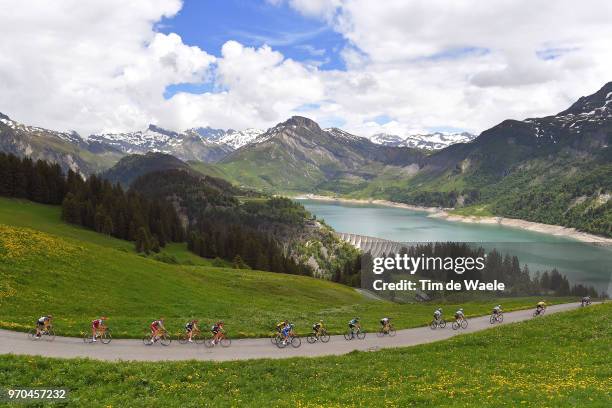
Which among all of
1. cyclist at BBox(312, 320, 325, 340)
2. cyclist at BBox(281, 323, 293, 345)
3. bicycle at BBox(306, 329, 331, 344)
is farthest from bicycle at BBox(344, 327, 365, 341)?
cyclist at BBox(281, 323, 293, 345)

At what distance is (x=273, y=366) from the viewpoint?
2828 cm

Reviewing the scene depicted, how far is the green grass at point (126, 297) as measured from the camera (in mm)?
39062

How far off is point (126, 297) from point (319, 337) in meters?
22.1

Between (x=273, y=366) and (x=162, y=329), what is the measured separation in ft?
38.3

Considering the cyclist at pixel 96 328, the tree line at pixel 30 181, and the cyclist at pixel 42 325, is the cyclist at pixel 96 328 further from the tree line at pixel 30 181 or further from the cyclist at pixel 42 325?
the tree line at pixel 30 181

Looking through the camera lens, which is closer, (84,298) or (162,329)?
(162,329)

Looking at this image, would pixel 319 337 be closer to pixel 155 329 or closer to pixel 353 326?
pixel 353 326

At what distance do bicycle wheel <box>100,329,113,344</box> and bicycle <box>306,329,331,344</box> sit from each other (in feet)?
56.0

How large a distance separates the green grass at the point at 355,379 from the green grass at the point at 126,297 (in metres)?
11.4

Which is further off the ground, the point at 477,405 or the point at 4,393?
the point at 477,405

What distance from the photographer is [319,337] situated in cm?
4125

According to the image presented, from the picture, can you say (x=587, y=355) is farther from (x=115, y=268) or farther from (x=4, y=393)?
(x=115, y=268)

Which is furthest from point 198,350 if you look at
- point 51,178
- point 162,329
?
point 51,178

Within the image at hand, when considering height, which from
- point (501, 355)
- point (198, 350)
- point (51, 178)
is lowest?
point (198, 350)
